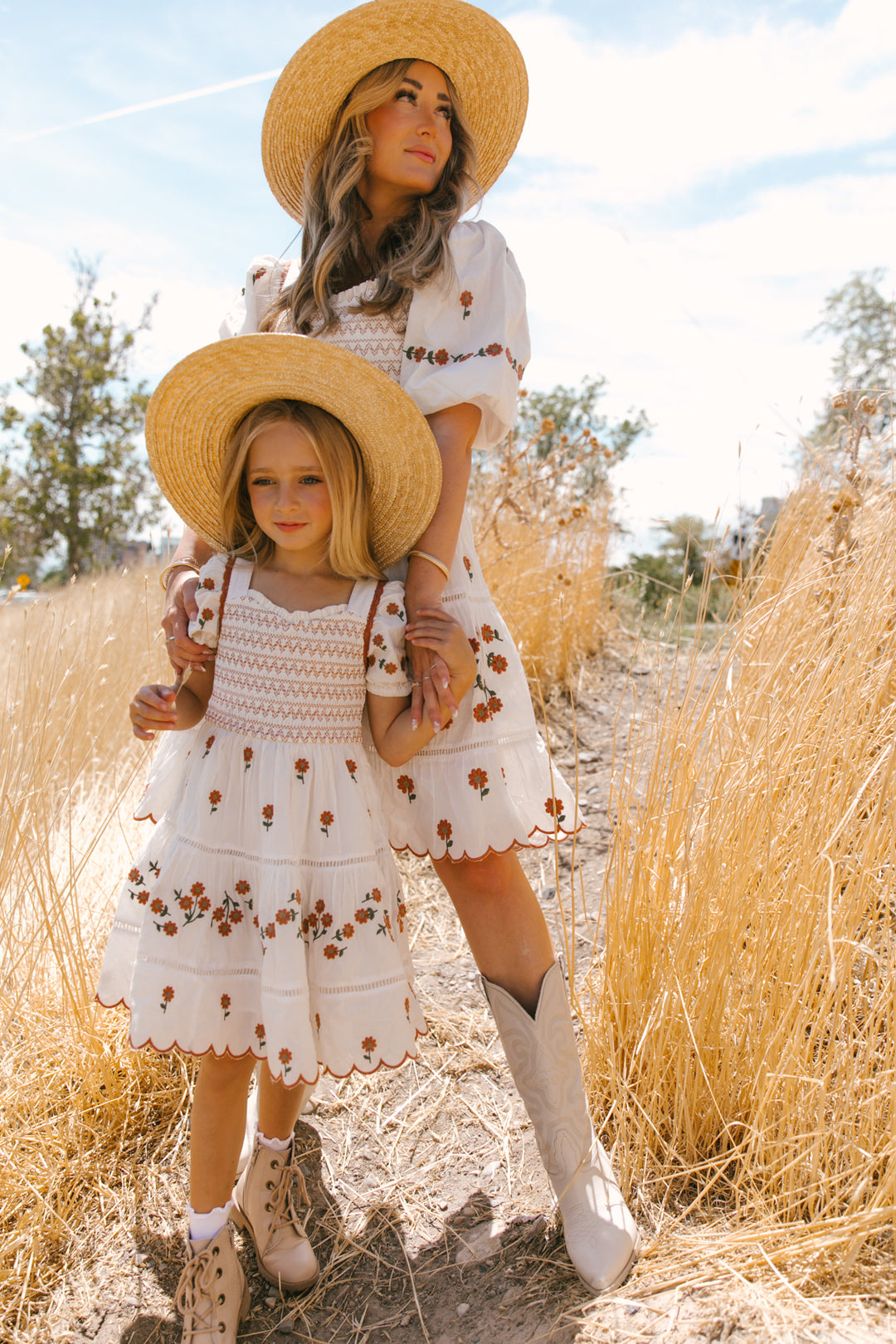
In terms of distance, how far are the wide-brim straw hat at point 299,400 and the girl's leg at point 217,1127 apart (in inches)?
32.3

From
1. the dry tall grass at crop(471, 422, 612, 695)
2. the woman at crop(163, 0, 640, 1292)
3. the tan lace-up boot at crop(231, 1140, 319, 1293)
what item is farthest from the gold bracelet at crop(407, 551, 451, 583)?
the dry tall grass at crop(471, 422, 612, 695)

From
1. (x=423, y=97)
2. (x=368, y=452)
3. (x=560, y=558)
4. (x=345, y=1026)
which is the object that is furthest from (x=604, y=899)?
(x=560, y=558)

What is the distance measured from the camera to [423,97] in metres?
1.46

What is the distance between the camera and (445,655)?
1.22m

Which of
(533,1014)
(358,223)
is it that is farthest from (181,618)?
(533,1014)

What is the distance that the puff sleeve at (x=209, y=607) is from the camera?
1.34 m

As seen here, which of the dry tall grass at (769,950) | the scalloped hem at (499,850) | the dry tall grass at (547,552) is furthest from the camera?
the dry tall grass at (547,552)

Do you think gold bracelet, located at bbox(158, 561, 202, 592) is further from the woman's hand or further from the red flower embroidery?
the red flower embroidery

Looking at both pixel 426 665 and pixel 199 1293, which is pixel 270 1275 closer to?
pixel 199 1293

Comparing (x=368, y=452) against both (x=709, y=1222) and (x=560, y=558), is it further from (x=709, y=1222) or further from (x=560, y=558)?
(x=560, y=558)

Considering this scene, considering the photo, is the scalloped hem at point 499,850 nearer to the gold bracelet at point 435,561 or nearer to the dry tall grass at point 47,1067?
the gold bracelet at point 435,561

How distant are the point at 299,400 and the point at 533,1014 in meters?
1.06

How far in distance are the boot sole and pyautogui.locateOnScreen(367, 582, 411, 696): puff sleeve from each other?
943 millimetres

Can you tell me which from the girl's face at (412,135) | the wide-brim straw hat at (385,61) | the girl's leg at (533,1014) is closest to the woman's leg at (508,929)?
the girl's leg at (533,1014)
